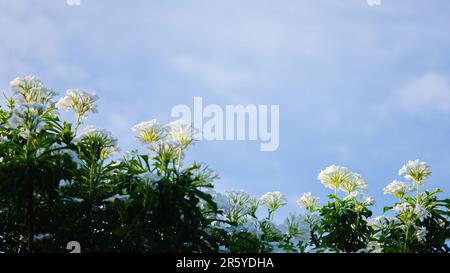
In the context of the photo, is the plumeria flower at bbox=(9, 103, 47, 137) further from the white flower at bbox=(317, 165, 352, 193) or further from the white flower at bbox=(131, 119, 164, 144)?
the white flower at bbox=(317, 165, 352, 193)

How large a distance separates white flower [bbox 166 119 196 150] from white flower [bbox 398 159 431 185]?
325 cm

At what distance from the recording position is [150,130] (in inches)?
251

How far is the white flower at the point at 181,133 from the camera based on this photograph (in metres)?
6.28

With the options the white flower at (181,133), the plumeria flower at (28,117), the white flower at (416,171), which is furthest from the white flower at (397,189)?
the plumeria flower at (28,117)

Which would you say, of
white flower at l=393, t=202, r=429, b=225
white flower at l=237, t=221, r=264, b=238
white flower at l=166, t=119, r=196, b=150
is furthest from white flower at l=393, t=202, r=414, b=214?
white flower at l=166, t=119, r=196, b=150

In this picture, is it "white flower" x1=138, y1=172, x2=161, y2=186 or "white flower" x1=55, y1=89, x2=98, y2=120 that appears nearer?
"white flower" x1=138, y1=172, x2=161, y2=186

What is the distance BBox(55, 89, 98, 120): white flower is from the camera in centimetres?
671

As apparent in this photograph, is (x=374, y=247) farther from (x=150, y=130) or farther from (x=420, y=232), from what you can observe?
(x=150, y=130)

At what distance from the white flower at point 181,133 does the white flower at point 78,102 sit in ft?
3.20

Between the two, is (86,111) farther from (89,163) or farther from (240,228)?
(240,228)

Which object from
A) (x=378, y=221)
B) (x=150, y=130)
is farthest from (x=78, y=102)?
(x=378, y=221)

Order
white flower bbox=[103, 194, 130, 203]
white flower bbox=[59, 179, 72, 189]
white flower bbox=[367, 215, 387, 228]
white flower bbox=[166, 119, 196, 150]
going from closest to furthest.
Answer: white flower bbox=[103, 194, 130, 203], white flower bbox=[59, 179, 72, 189], white flower bbox=[166, 119, 196, 150], white flower bbox=[367, 215, 387, 228]
